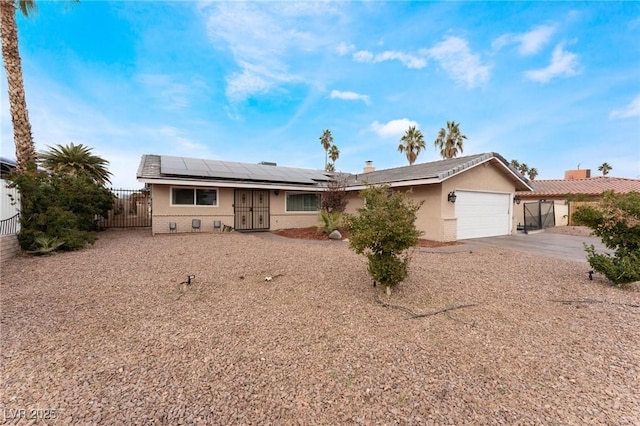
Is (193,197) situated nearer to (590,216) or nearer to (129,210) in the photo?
(129,210)

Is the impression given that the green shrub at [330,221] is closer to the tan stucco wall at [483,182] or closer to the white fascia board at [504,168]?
the tan stucco wall at [483,182]

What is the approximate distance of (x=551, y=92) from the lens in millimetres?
11938

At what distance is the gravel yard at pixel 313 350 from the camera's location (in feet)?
7.48

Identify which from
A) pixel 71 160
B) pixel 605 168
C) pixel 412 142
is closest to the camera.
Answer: pixel 71 160

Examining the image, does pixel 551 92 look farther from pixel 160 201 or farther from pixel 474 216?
pixel 160 201

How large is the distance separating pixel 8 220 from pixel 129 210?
7993mm

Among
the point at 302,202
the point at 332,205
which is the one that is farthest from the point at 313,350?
the point at 302,202

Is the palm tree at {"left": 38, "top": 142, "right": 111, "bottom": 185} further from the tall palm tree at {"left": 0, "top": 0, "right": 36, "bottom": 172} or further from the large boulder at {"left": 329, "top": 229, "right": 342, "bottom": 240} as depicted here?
the large boulder at {"left": 329, "top": 229, "right": 342, "bottom": 240}

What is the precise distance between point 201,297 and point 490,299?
5130 mm

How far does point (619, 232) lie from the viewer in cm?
559

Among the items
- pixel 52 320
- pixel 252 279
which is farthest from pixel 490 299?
pixel 52 320

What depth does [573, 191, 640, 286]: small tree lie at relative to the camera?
5.29 m

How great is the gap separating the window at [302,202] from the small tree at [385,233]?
11.2 metres

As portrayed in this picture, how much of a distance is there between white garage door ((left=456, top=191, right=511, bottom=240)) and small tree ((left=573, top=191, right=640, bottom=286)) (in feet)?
20.7
